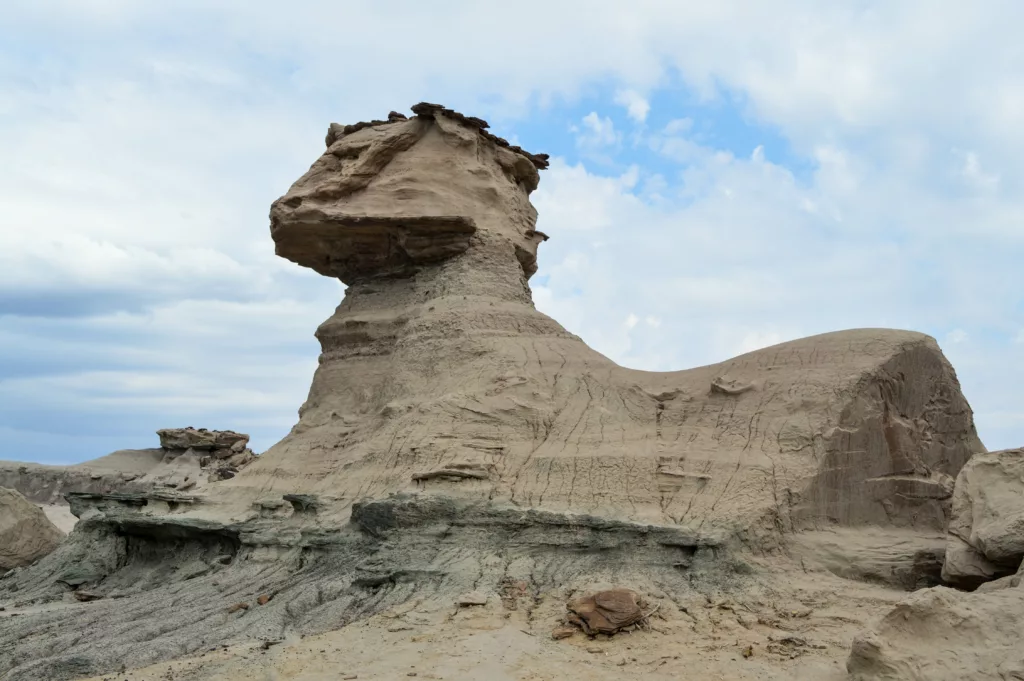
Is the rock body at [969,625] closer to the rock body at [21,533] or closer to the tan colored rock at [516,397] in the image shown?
the tan colored rock at [516,397]

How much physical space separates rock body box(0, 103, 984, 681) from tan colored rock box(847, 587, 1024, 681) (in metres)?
2.06

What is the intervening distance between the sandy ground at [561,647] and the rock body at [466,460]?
1.25 feet


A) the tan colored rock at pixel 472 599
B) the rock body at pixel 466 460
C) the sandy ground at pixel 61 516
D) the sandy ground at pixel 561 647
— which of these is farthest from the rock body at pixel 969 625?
the sandy ground at pixel 61 516

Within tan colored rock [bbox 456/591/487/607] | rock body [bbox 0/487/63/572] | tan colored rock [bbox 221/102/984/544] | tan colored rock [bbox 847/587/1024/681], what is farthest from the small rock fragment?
rock body [bbox 0/487/63/572]

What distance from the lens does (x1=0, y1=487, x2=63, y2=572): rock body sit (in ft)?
50.9

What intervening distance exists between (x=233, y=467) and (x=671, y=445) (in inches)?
786

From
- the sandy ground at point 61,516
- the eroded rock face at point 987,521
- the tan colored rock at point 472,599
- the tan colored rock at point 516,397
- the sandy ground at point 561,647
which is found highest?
the tan colored rock at point 516,397

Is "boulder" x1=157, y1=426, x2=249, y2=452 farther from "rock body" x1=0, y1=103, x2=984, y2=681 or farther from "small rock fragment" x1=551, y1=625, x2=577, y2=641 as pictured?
"small rock fragment" x1=551, y1=625, x2=577, y2=641

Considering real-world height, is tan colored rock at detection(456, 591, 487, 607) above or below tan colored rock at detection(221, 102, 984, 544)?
below

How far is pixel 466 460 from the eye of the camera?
10.3 meters

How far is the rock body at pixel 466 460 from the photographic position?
9234 millimetres

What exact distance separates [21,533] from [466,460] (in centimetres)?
974

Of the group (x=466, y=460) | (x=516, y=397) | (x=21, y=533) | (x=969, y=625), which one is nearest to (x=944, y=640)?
(x=969, y=625)

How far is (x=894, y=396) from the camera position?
1020 centimetres
